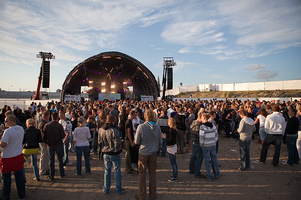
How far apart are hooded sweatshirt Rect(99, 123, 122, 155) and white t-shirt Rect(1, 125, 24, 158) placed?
1.82 m

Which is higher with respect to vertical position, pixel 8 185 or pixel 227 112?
pixel 227 112

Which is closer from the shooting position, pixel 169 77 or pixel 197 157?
pixel 197 157

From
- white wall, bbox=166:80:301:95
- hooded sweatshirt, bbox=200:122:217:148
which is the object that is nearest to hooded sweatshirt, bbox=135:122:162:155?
hooded sweatshirt, bbox=200:122:217:148

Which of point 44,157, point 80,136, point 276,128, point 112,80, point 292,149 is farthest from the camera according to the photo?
point 112,80

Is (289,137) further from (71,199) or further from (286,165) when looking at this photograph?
(71,199)

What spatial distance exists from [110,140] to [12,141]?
6.75ft

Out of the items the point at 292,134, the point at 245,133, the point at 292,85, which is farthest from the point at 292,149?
the point at 292,85

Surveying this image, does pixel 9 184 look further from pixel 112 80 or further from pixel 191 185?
pixel 112 80

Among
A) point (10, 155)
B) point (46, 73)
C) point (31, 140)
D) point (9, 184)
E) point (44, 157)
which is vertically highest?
point (46, 73)

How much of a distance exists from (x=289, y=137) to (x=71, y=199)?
674 cm

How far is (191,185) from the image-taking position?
14.5 feet

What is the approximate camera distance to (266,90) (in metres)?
37.9

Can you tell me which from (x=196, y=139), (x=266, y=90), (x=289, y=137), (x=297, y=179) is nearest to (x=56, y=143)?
(x=196, y=139)

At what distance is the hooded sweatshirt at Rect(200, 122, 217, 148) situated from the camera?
4488 millimetres
